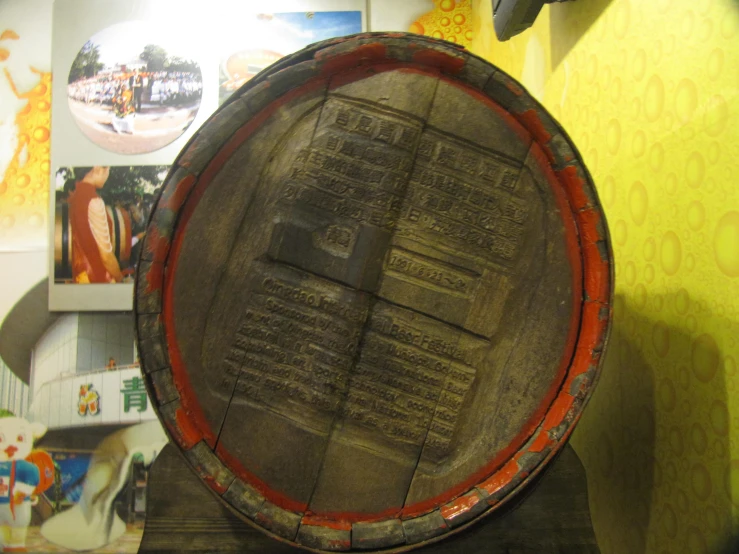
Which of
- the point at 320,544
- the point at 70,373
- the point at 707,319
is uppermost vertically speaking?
the point at 707,319

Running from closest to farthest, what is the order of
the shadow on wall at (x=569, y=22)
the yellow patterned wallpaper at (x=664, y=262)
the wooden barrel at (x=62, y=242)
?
the yellow patterned wallpaper at (x=664, y=262), the shadow on wall at (x=569, y=22), the wooden barrel at (x=62, y=242)

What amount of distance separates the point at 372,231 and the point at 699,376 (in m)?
0.80

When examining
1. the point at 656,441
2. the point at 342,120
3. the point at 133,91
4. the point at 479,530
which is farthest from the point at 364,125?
the point at 133,91

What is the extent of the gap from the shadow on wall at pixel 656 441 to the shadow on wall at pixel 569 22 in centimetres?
89

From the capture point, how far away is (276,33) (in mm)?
2316

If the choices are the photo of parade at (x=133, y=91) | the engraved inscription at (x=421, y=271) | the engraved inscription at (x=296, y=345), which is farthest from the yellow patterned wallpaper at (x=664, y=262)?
the photo of parade at (x=133, y=91)

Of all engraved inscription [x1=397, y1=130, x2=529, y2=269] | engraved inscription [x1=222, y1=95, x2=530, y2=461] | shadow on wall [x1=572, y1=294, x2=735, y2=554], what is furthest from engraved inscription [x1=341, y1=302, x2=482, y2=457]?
shadow on wall [x1=572, y1=294, x2=735, y2=554]

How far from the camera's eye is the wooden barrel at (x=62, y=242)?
2.23 metres

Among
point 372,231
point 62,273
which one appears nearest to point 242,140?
point 372,231

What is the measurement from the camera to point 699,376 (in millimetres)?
1089

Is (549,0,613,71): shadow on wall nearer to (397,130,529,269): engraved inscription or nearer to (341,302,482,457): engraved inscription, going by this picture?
(397,130,529,269): engraved inscription

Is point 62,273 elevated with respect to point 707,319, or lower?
lower

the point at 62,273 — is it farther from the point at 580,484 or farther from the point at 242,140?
the point at 580,484

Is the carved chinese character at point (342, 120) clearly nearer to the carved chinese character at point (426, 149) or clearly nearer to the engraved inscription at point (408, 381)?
the carved chinese character at point (426, 149)
